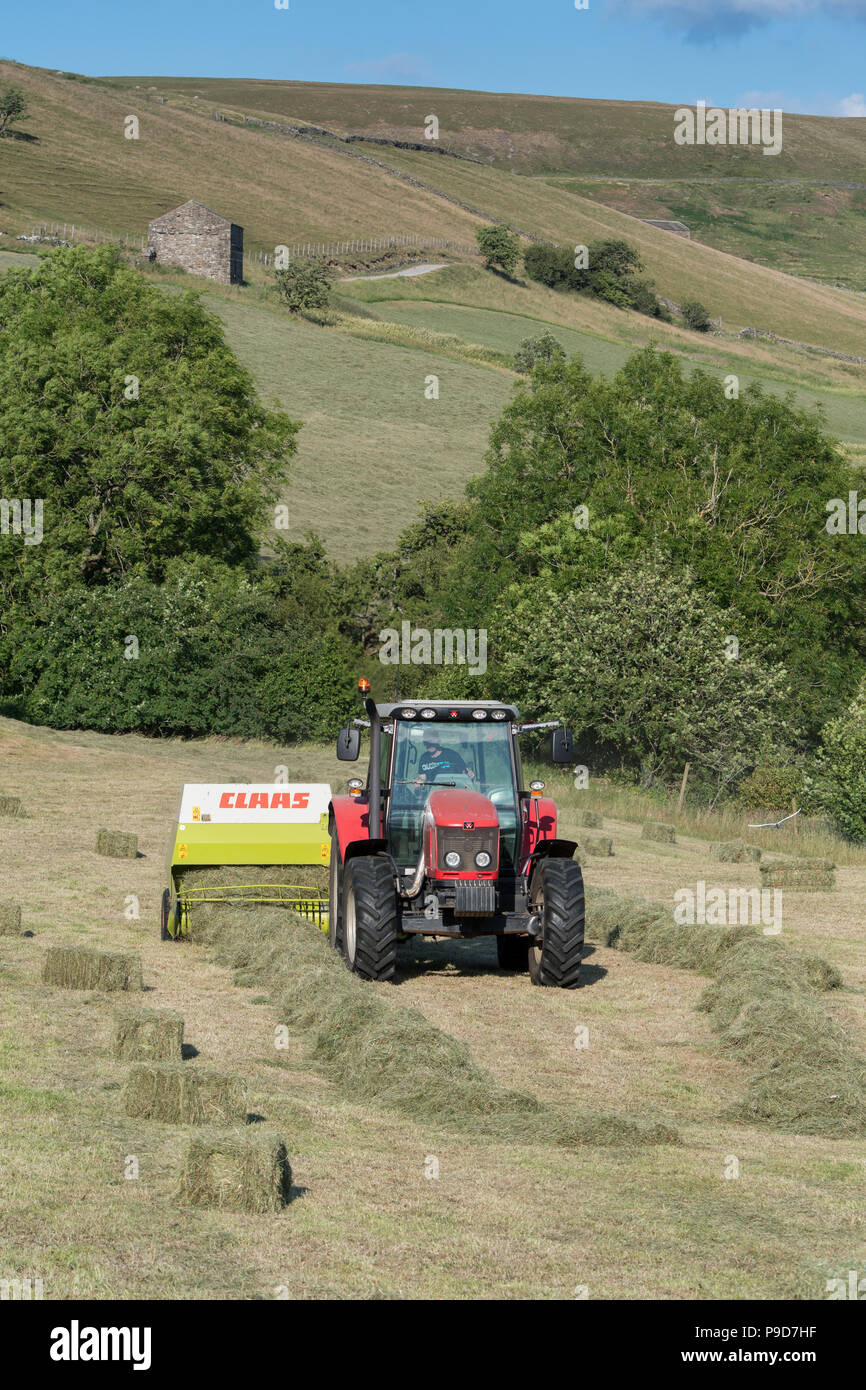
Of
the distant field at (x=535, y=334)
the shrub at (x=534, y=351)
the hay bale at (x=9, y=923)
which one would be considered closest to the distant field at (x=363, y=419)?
the shrub at (x=534, y=351)

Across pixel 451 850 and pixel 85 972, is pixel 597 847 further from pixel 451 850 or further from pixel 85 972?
pixel 85 972

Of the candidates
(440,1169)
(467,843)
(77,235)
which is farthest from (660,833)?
(77,235)

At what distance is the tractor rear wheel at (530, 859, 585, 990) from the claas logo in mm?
4086

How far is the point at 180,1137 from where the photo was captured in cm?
916

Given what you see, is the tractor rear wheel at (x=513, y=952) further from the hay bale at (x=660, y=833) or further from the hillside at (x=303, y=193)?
the hillside at (x=303, y=193)

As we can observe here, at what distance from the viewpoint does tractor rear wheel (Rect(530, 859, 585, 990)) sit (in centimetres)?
1414

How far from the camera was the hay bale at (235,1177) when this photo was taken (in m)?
7.95

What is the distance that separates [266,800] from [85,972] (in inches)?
172

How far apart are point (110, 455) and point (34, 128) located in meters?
104

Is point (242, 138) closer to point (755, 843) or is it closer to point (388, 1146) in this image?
point (755, 843)

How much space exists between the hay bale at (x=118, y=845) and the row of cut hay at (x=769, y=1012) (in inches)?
278

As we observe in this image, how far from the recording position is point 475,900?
1398cm

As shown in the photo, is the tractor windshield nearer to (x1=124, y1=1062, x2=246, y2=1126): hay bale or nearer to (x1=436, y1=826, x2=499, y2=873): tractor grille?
(x1=436, y1=826, x2=499, y2=873): tractor grille

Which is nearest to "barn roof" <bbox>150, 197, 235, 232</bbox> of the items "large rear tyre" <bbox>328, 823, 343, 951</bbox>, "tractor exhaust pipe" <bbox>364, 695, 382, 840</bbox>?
"large rear tyre" <bbox>328, 823, 343, 951</bbox>
